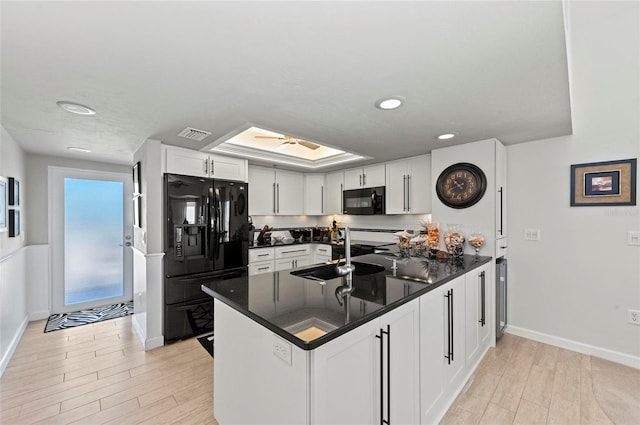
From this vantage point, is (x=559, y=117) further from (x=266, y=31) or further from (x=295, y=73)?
(x=266, y=31)

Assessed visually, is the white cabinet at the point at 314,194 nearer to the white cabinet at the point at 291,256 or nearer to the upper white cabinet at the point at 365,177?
the upper white cabinet at the point at 365,177

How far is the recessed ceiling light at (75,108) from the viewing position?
1932 mm

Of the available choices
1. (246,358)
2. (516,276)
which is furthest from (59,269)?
(516,276)

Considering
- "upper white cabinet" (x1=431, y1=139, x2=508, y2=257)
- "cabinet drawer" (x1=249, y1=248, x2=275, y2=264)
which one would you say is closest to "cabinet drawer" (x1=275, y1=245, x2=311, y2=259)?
"cabinet drawer" (x1=249, y1=248, x2=275, y2=264)

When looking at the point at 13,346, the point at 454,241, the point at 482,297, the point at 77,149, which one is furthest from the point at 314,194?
the point at 13,346

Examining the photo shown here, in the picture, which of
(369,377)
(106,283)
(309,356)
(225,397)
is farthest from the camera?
(106,283)

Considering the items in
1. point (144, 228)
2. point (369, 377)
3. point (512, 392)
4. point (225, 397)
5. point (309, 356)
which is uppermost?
point (144, 228)

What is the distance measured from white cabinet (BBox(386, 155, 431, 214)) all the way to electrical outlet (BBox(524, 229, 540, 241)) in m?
1.07

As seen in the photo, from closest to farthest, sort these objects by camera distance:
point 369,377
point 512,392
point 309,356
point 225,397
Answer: point 309,356
point 369,377
point 225,397
point 512,392

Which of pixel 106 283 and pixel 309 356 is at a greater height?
pixel 309 356

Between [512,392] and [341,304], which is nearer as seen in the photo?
[341,304]

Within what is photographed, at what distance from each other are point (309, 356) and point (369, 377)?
0.42 metres

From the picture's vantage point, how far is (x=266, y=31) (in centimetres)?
117

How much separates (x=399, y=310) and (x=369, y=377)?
376 mm
